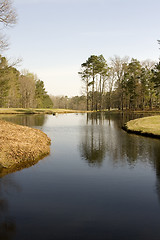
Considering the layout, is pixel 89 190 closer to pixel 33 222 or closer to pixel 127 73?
pixel 33 222

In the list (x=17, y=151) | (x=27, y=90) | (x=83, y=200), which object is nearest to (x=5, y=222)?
(x=83, y=200)

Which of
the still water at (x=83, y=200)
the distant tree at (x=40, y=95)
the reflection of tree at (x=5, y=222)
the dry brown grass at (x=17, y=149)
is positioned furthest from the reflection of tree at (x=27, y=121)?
the distant tree at (x=40, y=95)

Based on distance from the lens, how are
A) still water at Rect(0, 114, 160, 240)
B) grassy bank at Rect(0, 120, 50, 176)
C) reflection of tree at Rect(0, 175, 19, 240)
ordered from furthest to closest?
grassy bank at Rect(0, 120, 50, 176) < still water at Rect(0, 114, 160, 240) < reflection of tree at Rect(0, 175, 19, 240)

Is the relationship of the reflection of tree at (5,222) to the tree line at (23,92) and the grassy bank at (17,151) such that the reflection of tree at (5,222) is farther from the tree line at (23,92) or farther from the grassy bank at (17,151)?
the tree line at (23,92)

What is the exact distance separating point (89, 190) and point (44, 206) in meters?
2.17

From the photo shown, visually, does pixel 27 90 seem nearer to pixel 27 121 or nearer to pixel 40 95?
pixel 40 95

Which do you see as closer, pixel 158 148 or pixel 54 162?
pixel 54 162

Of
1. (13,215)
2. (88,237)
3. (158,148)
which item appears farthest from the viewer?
(158,148)

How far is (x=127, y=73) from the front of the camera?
8006 centimetres

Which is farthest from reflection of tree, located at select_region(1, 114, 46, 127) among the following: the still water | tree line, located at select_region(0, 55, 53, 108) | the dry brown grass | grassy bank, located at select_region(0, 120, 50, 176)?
tree line, located at select_region(0, 55, 53, 108)

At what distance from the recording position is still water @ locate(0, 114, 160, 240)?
233 inches

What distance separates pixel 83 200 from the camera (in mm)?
7844

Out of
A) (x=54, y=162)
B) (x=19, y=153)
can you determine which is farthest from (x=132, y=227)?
(x=19, y=153)

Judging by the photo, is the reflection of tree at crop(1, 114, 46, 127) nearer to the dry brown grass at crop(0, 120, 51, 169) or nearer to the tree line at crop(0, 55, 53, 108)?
the dry brown grass at crop(0, 120, 51, 169)
